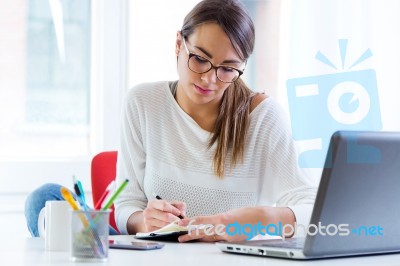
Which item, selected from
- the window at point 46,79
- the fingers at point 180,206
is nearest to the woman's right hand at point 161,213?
the fingers at point 180,206

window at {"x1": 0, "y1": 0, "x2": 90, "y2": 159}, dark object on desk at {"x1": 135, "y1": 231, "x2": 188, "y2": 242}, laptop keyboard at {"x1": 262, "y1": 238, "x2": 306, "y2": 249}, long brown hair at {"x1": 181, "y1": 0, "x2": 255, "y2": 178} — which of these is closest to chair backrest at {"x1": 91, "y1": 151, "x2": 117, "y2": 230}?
long brown hair at {"x1": 181, "y1": 0, "x2": 255, "y2": 178}

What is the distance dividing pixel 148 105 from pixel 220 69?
0.33m

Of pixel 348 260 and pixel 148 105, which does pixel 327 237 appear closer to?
pixel 348 260

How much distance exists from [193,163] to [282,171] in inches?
10.2

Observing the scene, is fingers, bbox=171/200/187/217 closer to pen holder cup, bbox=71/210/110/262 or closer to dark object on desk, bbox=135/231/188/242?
dark object on desk, bbox=135/231/188/242

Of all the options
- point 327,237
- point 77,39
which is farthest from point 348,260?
point 77,39

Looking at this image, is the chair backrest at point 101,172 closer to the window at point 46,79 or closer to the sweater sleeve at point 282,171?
the sweater sleeve at point 282,171

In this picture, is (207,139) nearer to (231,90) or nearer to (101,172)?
(231,90)

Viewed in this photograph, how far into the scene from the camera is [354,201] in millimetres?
1142

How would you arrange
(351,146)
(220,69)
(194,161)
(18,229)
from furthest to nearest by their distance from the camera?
(18,229)
(194,161)
(220,69)
(351,146)

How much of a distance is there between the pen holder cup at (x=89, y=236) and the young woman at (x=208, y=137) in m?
0.68

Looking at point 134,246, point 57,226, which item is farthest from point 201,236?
point 57,226

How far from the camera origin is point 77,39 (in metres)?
2.99

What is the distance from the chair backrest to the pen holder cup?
1.05m
